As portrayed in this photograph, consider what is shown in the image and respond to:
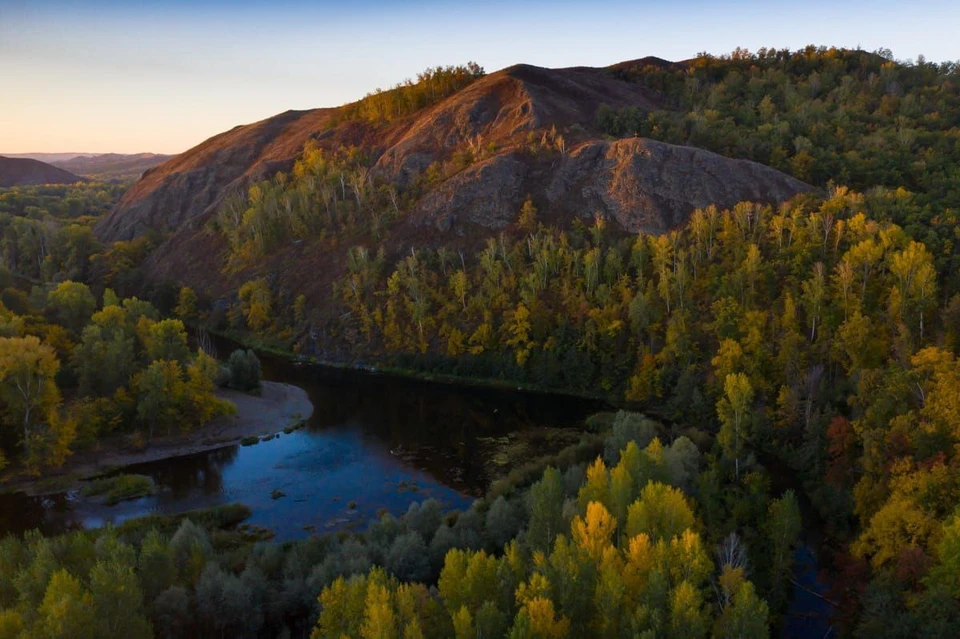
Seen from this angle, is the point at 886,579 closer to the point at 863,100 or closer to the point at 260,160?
the point at 863,100

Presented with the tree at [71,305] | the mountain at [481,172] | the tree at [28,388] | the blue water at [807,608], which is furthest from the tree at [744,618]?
the mountain at [481,172]

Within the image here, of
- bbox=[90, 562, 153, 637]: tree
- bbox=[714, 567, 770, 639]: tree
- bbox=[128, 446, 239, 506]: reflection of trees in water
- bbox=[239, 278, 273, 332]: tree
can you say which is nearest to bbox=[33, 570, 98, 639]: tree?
bbox=[90, 562, 153, 637]: tree

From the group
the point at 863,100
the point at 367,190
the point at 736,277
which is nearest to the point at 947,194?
the point at 736,277

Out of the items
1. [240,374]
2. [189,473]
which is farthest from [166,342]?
[189,473]

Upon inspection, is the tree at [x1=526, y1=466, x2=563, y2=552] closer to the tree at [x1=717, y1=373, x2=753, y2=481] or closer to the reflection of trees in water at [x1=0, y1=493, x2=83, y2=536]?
the tree at [x1=717, y1=373, x2=753, y2=481]

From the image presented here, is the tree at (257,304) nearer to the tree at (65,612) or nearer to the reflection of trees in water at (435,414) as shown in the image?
the reflection of trees in water at (435,414)

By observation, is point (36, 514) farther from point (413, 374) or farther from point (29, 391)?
point (413, 374)
